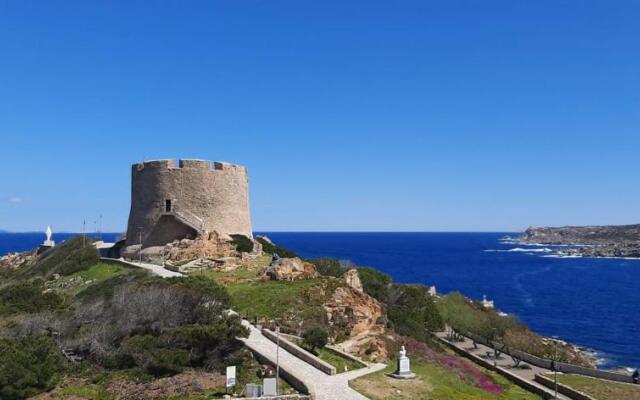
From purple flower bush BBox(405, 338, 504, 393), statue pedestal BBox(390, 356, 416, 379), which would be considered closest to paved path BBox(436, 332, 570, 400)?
purple flower bush BBox(405, 338, 504, 393)

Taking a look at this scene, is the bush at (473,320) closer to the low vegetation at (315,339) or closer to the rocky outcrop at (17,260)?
the low vegetation at (315,339)

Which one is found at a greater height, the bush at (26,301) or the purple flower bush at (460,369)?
the bush at (26,301)

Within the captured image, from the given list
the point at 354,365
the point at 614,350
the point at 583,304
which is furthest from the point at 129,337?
the point at 583,304

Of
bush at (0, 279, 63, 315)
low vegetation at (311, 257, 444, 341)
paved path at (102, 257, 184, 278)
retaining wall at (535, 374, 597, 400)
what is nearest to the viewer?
retaining wall at (535, 374, 597, 400)

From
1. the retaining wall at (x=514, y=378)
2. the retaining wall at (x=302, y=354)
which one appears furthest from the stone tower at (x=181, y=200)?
the retaining wall at (x=514, y=378)

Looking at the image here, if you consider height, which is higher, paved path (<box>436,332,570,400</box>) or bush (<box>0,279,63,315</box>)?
bush (<box>0,279,63,315</box>)

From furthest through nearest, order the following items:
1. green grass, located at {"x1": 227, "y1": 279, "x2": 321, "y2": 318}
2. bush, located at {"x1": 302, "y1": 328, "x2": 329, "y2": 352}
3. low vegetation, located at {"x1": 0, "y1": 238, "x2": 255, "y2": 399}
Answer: green grass, located at {"x1": 227, "y1": 279, "x2": 321, "y2": 318}, bush, located at {"x1": 302, "y1": 328, "x2": 329, "y2": 352}, low vegetation, located at {"x1": 0, "y1": 238, "x2": 255, "y2": 399}

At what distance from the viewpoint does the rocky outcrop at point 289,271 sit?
84.0ft

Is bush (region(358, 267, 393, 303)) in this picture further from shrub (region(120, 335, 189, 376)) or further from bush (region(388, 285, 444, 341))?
shrub (region(120, 335, 189, 376))

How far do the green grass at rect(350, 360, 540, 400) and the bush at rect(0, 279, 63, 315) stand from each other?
14.6 m

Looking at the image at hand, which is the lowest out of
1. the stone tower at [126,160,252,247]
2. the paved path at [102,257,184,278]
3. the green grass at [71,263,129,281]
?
the green grass at [71,263,129,281]

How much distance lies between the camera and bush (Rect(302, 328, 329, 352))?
1831 cm

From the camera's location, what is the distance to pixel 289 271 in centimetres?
2603

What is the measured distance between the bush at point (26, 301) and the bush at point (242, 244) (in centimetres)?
1143
